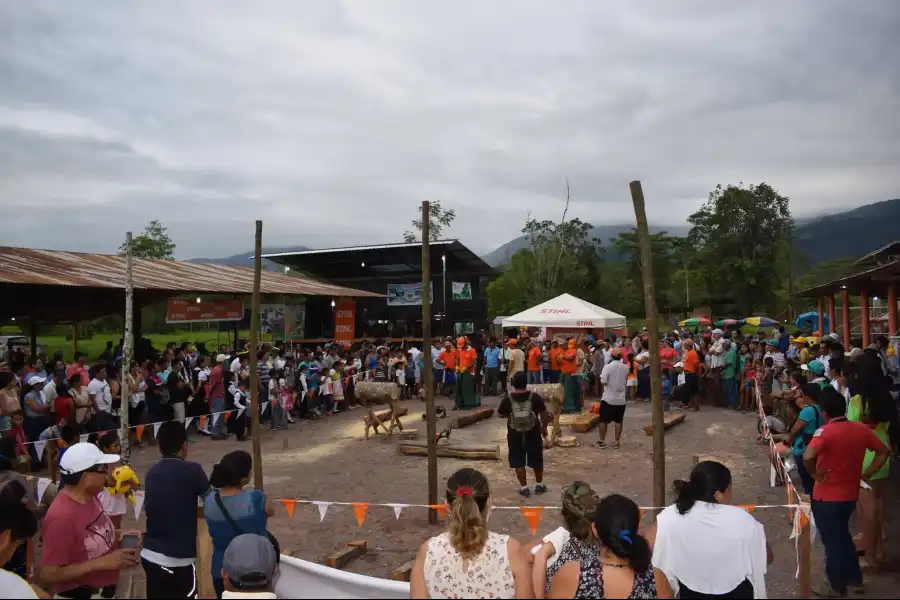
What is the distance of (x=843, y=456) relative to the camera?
521 centimetres

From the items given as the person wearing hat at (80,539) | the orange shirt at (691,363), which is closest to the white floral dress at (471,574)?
the person wearing hat at (80,539)

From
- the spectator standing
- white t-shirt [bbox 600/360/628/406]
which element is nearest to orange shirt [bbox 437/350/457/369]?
white t-shirt [bbox 600/360/628/406]

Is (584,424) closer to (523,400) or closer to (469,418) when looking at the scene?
(469,418)

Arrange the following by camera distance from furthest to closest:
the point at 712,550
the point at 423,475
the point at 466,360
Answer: the point at 466,360, the point at 423,475, the point at 712,550

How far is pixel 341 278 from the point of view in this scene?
38.9m

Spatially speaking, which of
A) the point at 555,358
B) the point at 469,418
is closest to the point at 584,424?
the point at 469,418

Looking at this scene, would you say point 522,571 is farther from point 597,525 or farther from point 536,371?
point 536,371

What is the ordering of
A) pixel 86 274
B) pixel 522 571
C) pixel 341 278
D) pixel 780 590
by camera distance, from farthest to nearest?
1. pixel 341 278
2. pixel 86 274
3. pixel 780 590
4. pixel 522 571

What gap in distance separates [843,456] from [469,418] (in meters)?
10.4

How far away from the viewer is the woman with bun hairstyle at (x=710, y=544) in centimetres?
336

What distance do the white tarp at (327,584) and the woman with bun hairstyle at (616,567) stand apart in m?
0.91

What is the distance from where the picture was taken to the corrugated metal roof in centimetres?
1373

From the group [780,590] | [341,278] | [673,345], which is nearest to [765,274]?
[341,278]

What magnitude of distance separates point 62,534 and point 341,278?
3558 centimetres
